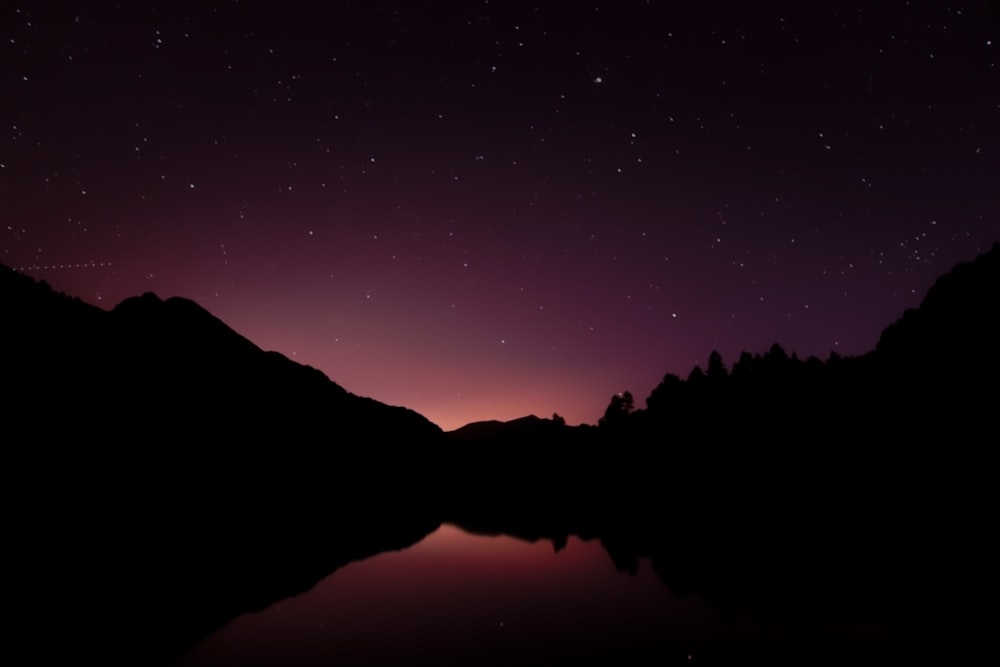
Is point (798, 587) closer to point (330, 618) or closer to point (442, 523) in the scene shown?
point (330, 618)

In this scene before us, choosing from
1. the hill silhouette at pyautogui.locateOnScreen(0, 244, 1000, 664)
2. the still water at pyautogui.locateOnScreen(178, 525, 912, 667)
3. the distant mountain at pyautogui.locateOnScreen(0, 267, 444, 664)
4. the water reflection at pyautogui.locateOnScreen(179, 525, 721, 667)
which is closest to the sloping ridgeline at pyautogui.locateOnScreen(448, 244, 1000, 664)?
the hill silhouette at pyautogui.locateOnScreen(0, 244, 1000, 664)

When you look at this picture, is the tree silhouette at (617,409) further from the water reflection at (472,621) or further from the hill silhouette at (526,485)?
the water reflection at (472,621)

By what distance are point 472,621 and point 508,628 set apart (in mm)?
1416

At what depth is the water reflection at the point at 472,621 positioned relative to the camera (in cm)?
1304

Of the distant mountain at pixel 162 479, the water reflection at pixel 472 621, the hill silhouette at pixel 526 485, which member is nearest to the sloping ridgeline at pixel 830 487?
the hill silhouette at pixel 526 485

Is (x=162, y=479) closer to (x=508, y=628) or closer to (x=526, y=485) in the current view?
(x=526, y=485)

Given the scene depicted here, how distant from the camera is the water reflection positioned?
42.8 ft

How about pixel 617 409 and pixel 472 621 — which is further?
pixel 617 409

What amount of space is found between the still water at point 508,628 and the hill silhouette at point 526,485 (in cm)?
166

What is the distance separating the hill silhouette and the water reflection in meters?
1.55

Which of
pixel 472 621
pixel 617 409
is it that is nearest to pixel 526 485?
pixel 617 409

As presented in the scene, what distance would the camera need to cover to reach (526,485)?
97.4 metres

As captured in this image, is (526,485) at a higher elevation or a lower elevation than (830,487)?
lower

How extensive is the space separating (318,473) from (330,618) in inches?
3356
